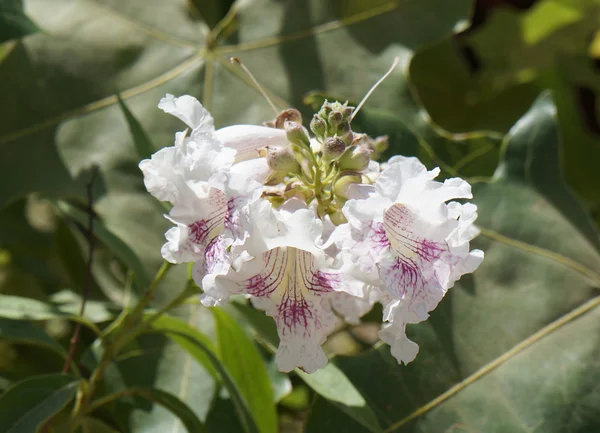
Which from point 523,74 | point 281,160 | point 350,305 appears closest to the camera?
point 281,160

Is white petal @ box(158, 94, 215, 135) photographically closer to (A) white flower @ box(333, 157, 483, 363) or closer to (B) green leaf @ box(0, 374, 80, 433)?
(A) white flower @ box(333, 157, 483, 363)

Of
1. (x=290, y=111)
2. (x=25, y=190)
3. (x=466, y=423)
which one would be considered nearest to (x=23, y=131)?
(x=25, y=190)

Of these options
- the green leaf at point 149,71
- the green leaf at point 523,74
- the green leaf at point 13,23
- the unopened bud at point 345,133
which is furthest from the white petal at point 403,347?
the green leaf at point 523,74

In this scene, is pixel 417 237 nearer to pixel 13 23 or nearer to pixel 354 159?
pixel 354 159

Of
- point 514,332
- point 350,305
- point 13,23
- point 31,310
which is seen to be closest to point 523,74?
point 514,332

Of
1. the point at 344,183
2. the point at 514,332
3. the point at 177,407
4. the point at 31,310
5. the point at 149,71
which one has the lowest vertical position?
the point at 514,332

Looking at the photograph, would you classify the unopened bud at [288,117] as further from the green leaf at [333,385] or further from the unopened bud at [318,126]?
the green leaf at [333,385]
